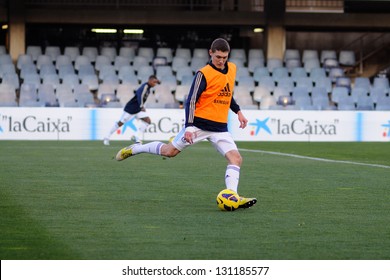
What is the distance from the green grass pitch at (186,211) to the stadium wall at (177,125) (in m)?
11.6

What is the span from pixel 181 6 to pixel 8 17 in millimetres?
7692

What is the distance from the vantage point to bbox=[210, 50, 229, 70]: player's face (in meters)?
12.4

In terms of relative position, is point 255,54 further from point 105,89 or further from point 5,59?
point 5,59

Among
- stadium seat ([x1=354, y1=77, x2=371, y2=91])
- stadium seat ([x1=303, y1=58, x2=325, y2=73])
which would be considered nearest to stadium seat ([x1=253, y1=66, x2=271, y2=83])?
stadium seat ([x1=303, y1=58, x2=325, y2=73])

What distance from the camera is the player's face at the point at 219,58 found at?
12391mm

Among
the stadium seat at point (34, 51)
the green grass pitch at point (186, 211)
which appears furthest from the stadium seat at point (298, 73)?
the green grass pitch at point (186, 211)

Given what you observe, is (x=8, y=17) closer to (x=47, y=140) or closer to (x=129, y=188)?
(x=47, y=140)

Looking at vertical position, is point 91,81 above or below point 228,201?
above

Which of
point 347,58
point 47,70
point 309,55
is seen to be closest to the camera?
point 47,70

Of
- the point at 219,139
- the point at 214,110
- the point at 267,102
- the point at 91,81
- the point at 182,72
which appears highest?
the point at 182,72

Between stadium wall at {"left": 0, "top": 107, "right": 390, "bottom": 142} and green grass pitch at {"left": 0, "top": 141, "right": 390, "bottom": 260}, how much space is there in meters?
11.6

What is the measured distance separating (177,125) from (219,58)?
846 inches

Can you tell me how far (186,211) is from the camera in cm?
1229

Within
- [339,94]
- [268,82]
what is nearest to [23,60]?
[268,82]
